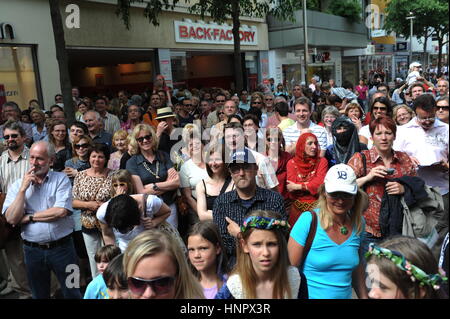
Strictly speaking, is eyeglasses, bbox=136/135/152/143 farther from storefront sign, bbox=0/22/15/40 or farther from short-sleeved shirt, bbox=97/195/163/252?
storefront sign, bbox=0/22/15/40

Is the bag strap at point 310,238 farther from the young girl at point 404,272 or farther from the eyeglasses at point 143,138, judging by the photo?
the eyeglasses at point 143,138

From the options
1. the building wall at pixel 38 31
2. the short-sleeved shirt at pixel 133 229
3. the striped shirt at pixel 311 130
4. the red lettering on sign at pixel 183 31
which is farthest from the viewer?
the red lettering on sign at pixel 183 31

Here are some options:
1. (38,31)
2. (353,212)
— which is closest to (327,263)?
(353,212)

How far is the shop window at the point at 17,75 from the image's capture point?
11.2m

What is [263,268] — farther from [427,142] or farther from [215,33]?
[215,33]

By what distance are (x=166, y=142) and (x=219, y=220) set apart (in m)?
2.72

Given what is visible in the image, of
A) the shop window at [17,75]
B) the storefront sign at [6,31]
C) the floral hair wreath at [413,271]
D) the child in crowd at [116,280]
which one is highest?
the storefront sign at [6,31]

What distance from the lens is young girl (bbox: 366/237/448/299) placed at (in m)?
1.70

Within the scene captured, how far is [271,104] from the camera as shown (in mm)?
9070

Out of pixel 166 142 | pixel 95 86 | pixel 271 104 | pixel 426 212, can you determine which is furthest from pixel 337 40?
pixel 426 212

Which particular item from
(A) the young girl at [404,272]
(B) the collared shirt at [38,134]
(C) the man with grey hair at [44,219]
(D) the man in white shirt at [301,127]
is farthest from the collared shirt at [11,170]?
(A) the young girl at [404,272]

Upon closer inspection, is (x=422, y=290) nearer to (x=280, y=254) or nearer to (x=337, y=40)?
(x=280, y=254)

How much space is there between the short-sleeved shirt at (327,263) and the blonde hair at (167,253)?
878mm

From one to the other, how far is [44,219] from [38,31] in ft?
31.5
